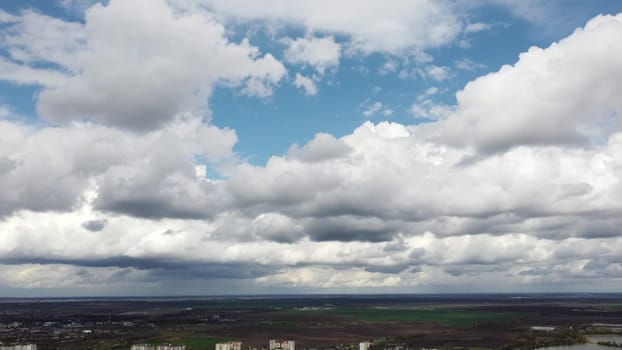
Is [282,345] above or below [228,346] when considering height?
below

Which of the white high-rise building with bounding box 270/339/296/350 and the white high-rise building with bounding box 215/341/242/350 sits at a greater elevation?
the white high-rise building with bounding box 215/341/242/350

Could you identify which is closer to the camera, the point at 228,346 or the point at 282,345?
the point at 228,346

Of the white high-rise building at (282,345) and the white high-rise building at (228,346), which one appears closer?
the white high-rise building at (228,346)

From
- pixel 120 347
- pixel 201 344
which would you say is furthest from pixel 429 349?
pixel 120 347

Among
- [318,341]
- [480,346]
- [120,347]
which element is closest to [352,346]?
[318,341]

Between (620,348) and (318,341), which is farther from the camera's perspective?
(318,341)

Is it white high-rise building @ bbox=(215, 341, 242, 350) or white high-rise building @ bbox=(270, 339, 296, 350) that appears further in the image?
white high-rise building @ bbox=(270, 339, 296, 350)

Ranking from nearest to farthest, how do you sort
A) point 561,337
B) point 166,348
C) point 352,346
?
point 166,348
point 352,346
point 561,337

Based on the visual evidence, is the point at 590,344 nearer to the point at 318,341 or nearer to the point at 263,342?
the point at 318,341


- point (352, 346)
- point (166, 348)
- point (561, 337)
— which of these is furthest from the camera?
point (561, 337)

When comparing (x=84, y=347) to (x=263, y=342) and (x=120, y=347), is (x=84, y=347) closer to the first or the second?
(x=120, y=347)

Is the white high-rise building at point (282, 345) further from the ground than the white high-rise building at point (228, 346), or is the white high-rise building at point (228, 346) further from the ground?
the white high-rise building at point (228, 346)
